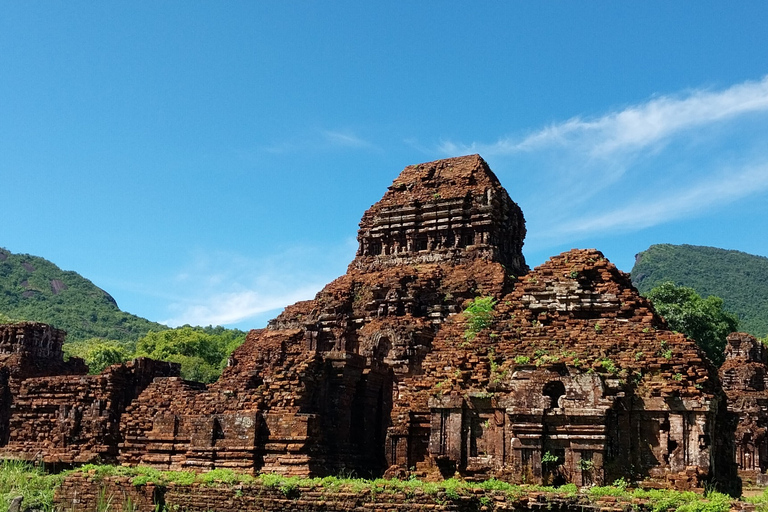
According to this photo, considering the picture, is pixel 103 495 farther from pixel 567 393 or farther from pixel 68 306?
pixel 68 306

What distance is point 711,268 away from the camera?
5709 inches

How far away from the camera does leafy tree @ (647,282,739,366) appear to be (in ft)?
169

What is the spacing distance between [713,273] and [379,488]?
138 m

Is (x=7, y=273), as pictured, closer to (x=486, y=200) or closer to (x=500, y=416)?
(x=486, y=200)

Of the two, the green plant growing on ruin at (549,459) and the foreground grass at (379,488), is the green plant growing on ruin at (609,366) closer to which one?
the green plant growing on ruin at (549,459)

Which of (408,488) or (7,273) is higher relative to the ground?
(7,273)

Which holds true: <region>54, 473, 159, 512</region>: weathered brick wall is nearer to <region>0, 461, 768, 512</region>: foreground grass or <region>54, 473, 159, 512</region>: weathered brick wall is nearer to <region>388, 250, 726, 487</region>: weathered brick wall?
<region>0, 461, 768, 512</region>: foreground grass

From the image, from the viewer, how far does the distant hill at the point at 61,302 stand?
113 metres

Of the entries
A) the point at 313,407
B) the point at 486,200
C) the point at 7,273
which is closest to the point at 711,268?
the point at 7,273

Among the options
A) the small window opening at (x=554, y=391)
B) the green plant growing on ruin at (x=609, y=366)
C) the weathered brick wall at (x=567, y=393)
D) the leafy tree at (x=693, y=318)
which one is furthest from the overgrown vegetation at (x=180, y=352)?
the green plant growing on ruin at (x=609, y=366)

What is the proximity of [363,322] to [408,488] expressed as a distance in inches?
520

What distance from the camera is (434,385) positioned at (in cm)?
1917

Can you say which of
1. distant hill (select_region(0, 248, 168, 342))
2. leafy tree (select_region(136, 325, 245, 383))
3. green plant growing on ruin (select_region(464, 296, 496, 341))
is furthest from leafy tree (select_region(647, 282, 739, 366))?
distant hill (select_region(0, 248, 168, 342))

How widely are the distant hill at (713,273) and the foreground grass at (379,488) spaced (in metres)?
111
